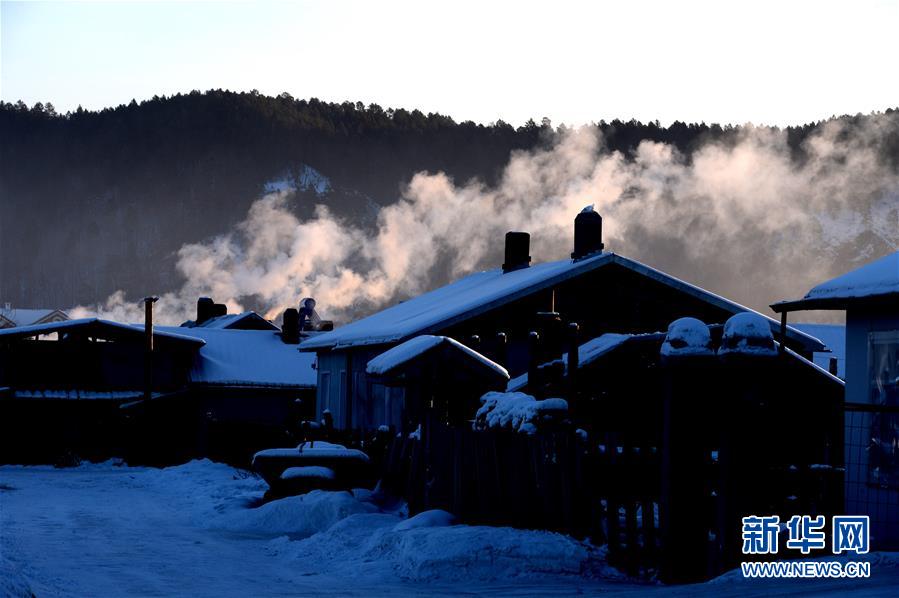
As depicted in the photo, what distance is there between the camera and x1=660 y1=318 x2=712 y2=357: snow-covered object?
12391 millimetres

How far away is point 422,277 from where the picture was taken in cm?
12950

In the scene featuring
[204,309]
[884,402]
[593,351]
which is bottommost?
[884,402]

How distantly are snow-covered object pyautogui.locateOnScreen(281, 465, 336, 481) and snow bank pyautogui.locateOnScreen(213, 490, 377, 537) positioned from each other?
1.22 m

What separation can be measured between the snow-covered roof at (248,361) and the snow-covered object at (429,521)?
30.4 metres

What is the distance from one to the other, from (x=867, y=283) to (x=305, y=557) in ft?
23.6

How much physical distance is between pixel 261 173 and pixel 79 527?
163990 millimetres

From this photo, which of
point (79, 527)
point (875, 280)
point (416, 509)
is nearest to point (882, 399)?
point (875, 280)

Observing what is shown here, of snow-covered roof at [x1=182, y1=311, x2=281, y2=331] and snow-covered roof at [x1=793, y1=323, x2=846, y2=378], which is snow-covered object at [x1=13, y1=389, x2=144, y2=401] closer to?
snow-covered roof at [x1=182, y1=311, x2=281, y2=331]

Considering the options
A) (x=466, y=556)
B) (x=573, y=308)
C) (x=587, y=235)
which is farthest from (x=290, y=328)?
(x=466, y=556)

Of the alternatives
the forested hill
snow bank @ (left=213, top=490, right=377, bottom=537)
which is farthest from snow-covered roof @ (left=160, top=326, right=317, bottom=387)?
the forested hill

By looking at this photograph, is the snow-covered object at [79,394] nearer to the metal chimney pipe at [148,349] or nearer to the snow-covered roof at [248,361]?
the metal chimney pipe at [148,349]

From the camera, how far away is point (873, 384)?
15.9m

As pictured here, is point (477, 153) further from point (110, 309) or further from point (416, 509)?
point (416, 509)

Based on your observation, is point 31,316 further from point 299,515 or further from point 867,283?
point 867,283
